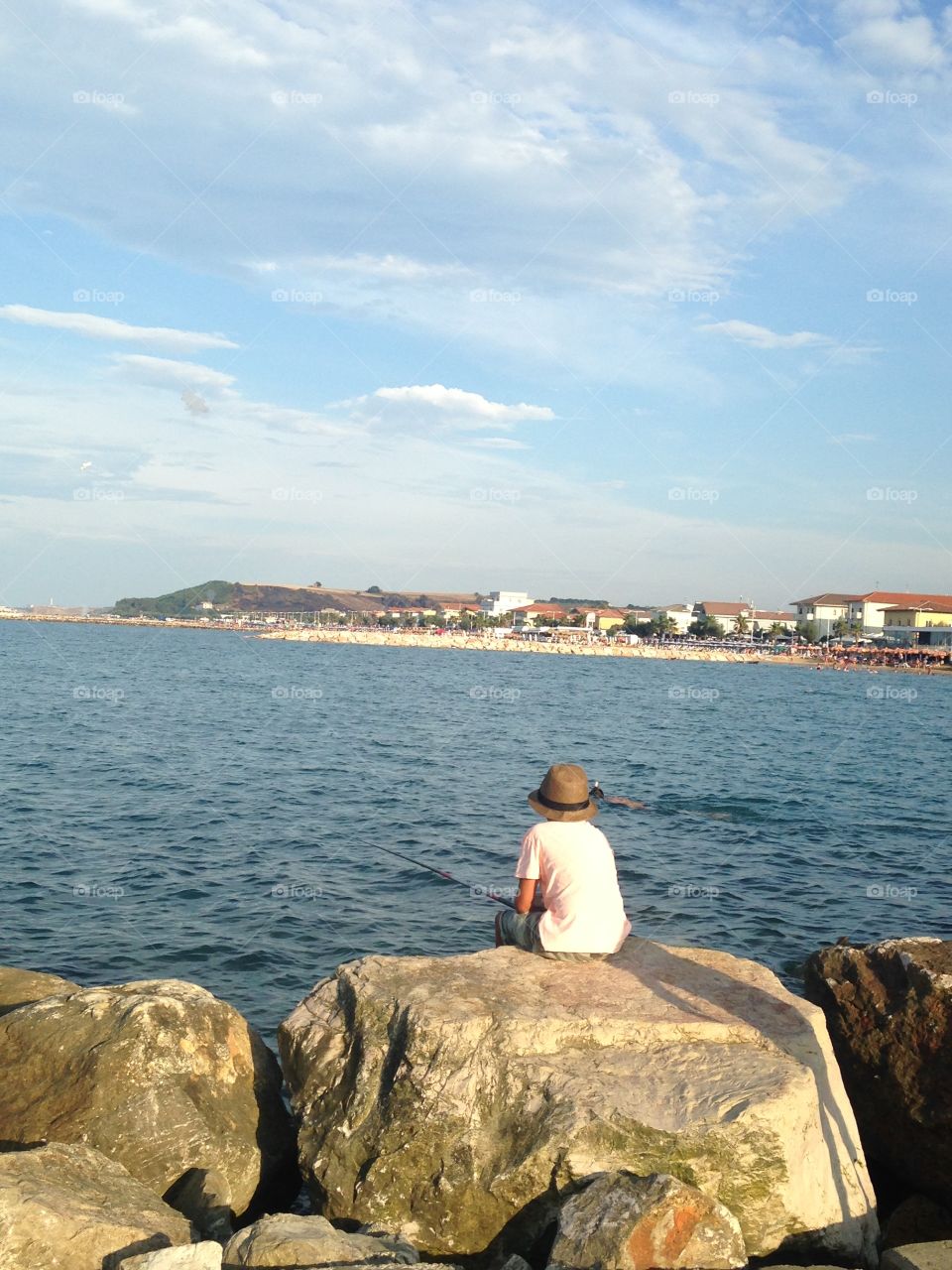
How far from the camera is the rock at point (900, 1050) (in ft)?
20.9

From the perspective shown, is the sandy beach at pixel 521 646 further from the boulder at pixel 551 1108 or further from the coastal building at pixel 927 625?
the boulder at pixel 551 1108

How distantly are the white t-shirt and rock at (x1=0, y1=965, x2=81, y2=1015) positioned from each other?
348cm

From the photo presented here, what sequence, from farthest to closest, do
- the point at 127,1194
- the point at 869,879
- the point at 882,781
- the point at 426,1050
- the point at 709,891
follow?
1. the point at 882,781
2. the point at 869,879
3. the point at 709,891
4. the point at 426,1050
5. the point at 127,1194

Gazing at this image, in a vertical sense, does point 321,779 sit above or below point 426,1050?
below

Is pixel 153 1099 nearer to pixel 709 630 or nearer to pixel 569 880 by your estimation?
pixel 569 880

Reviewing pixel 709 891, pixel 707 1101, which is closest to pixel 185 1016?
pixel 707 1101

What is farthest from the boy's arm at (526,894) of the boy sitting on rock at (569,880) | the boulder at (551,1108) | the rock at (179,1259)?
the rock at (179,1259)

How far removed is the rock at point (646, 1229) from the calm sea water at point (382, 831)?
578 centimetres

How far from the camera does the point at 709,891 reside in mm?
15602

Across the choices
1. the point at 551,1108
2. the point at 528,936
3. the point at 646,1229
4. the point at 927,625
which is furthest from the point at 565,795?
the point at 927,625

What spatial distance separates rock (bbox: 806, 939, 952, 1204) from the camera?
6355 millimetres

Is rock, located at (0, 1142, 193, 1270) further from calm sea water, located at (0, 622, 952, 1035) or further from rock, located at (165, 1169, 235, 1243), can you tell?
calm sea water, located at (0, 622, 952, 1035)

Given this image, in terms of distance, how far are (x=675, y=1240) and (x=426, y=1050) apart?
164 centimetres

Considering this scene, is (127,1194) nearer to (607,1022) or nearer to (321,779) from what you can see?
(607,1022)
